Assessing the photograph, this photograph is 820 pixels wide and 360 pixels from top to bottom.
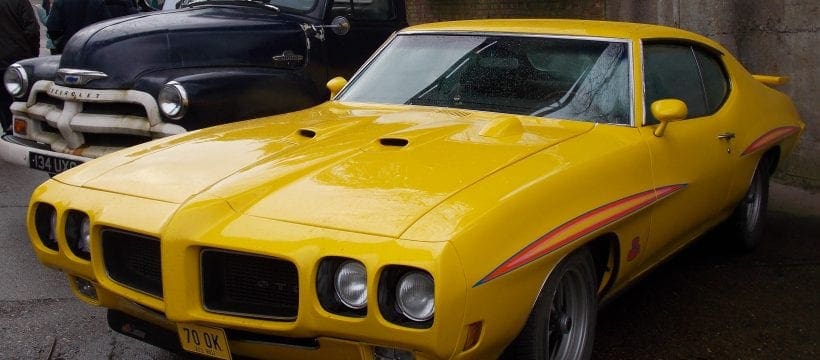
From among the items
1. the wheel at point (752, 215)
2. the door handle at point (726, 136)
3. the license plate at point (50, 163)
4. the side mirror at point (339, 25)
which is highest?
the side mirror at point (339, 25)

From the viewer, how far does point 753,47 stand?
26.4 feet

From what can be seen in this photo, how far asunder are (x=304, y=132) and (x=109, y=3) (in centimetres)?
625

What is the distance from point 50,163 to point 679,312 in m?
3.86

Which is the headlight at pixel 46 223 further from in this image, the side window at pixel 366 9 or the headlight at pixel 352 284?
the side window at pixel 366 9

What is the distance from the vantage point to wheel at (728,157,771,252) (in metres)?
5.62

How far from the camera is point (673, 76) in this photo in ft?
15.8

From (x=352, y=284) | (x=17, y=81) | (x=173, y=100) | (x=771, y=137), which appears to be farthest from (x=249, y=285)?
(x=17, y=81)

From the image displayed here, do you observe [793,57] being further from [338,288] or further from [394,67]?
[338,288]

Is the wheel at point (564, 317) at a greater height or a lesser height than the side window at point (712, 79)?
lesser

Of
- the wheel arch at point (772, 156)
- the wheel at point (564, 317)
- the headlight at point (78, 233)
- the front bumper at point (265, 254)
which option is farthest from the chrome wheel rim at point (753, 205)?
the headlight at point (78, 233)

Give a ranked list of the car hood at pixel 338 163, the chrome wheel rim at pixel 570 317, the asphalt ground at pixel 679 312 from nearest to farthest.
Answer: the car hood at pixel 338 163 → the chrome wheel rim at pixel 570 317 → the asphalt ground at pixel 679 312

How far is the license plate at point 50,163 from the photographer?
5.90 metres

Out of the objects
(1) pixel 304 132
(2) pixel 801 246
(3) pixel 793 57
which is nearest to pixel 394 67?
(1) pixel 304 132

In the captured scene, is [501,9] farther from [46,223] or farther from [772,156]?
[46,223]
